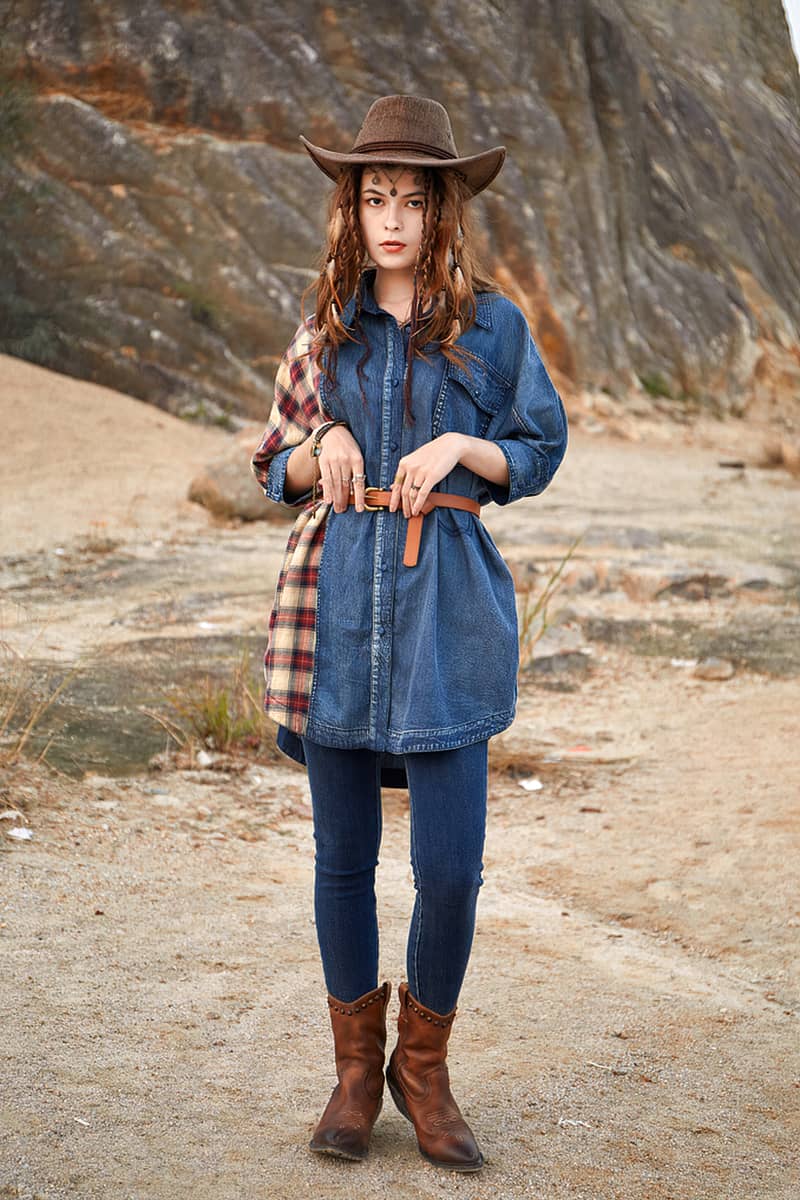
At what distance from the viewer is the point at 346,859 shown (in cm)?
234

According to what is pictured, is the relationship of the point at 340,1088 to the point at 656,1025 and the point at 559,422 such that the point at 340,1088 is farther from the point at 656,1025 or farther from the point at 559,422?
the point at 559,422

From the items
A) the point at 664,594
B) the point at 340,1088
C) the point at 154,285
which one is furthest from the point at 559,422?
the point at 154,285

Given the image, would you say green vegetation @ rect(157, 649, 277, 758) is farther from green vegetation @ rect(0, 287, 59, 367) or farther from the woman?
green vegetation @ rect(0, 287, 59, 367)

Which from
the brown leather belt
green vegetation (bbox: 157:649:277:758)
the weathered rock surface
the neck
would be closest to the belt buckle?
the brown leather belt

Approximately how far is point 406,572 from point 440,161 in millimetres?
690

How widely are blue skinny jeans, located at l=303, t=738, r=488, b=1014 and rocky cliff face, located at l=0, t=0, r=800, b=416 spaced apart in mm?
12992

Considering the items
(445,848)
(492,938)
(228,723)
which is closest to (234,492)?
(228,723)

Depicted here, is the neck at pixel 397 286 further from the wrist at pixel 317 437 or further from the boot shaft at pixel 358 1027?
the boot shaft at pixel 358 1027

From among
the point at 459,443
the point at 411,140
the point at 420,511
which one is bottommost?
the point at 420,511

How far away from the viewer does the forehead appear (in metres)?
2.30

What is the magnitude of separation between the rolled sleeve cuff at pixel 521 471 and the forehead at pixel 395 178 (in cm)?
46

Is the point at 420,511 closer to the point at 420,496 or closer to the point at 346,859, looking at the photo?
the point at 420,496

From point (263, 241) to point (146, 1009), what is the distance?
14554mm

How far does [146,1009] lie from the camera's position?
9.75 feet
